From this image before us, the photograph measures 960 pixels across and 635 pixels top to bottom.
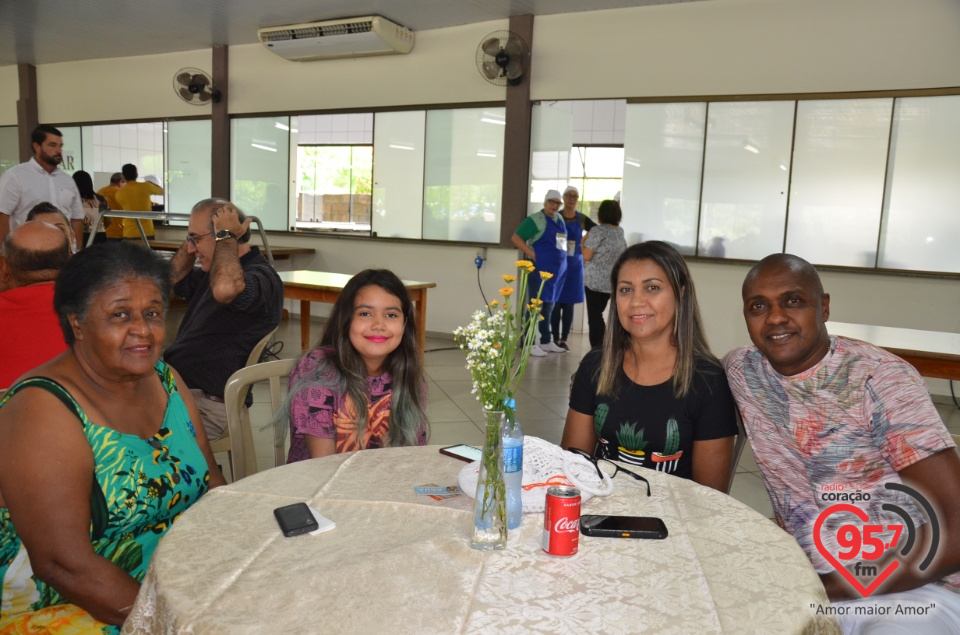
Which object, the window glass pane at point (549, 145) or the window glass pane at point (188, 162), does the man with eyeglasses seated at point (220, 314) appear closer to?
the window glass pane at point (549, 145)

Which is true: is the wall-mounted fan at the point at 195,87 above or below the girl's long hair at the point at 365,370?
above

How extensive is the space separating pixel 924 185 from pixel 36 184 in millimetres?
6766

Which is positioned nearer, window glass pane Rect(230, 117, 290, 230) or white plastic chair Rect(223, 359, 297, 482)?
white plastic chair Rect(223, 359, 297, 482)

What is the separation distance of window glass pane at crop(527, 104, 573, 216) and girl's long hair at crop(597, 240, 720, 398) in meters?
4.97

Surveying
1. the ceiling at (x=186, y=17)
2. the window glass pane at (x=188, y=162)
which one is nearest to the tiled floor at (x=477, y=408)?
the window glass pane at (x=188, y=162)

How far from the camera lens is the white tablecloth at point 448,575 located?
0.94 m

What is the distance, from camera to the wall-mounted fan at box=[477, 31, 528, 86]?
650 centimetres

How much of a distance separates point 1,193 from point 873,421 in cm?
555

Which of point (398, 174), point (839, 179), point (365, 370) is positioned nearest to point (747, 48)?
point (839, 179)

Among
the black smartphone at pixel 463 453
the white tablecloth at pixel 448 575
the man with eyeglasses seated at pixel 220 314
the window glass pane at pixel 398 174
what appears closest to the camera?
the white tablecloth at pixel 448 575

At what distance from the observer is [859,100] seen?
18.3ft

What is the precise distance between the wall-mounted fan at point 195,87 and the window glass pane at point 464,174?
2.95 meters

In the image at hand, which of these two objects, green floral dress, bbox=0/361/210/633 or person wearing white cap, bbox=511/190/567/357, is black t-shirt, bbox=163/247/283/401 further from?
person wearing white cap, bbox=511/190/567/357

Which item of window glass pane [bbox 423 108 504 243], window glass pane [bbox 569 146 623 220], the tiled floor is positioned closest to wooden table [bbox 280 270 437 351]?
the tiled floor
